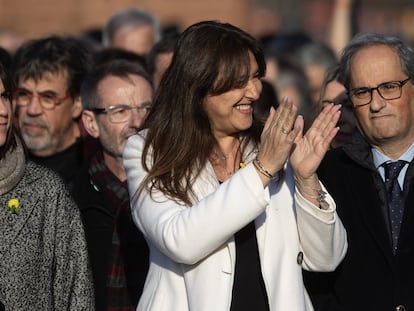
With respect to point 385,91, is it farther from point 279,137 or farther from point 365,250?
point 279,137

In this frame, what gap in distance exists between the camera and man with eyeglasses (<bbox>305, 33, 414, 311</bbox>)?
5453 mm

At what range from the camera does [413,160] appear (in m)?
5.61

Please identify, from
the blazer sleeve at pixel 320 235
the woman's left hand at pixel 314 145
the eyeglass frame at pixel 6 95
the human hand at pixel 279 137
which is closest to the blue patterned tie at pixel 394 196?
the blazer sleeve at pixel 320 235

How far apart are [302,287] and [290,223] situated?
11.2 inches

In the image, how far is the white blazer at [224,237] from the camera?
501cm

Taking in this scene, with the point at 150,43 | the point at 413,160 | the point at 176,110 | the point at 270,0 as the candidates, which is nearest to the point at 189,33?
the point at 176,110

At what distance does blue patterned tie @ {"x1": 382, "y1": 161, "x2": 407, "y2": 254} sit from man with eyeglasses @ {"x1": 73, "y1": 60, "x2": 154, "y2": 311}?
1.25 m

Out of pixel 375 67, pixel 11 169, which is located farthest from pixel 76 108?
pixel 375 67

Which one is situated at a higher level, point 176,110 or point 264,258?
point 176,110

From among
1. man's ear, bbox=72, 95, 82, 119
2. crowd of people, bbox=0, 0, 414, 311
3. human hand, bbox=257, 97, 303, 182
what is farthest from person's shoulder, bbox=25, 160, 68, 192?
man's ear, bbox=72, 95, 82, 119

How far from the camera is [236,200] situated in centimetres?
500

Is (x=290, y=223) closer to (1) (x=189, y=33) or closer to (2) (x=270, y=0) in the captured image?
Answer: (1) (x=189, y=33)

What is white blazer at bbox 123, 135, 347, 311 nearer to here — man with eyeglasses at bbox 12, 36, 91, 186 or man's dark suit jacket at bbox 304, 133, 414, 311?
man's dark suit jacket at bbox 304, 133, 414, 311

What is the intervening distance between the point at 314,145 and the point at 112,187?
162cm
